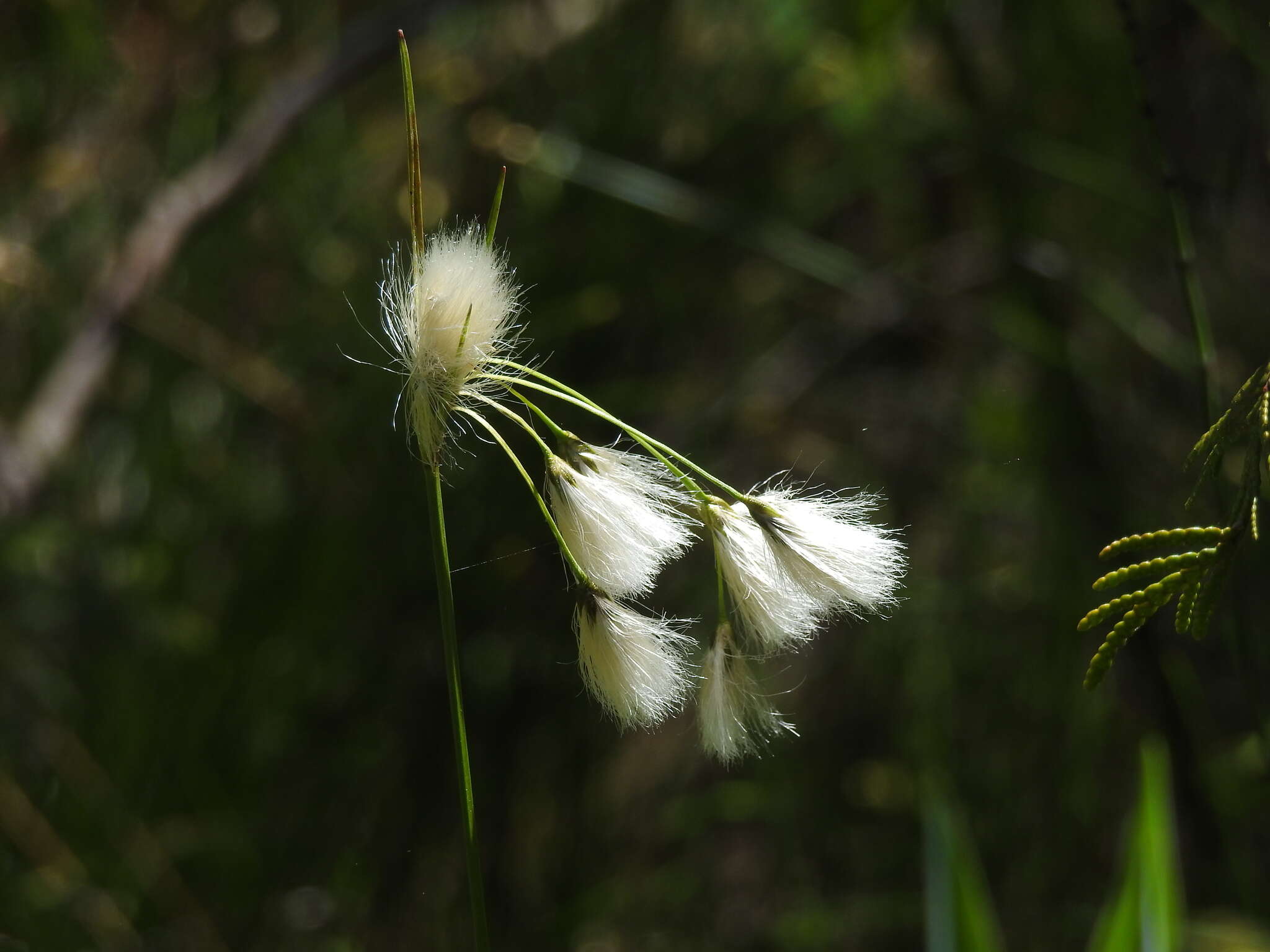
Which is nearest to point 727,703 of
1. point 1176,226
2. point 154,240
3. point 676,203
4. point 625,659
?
point 625,659

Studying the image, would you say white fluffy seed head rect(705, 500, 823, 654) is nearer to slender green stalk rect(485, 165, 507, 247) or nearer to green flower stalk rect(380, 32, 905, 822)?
green flower stalk rect(380, 32, 905, 822)

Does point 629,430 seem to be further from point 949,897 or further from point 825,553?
point 949,897

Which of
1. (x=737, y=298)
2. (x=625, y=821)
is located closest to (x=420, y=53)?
(x=737, y=298)

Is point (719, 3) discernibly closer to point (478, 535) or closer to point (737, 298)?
point (737, 298)

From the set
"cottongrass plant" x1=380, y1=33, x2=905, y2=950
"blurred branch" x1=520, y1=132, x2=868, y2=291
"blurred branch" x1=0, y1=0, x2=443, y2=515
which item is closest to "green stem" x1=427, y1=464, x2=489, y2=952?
"cottongrass plant" x1=380, y1=33, x2=905, y2=950

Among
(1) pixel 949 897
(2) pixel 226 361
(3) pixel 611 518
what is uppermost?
(2) pixel 226 361
